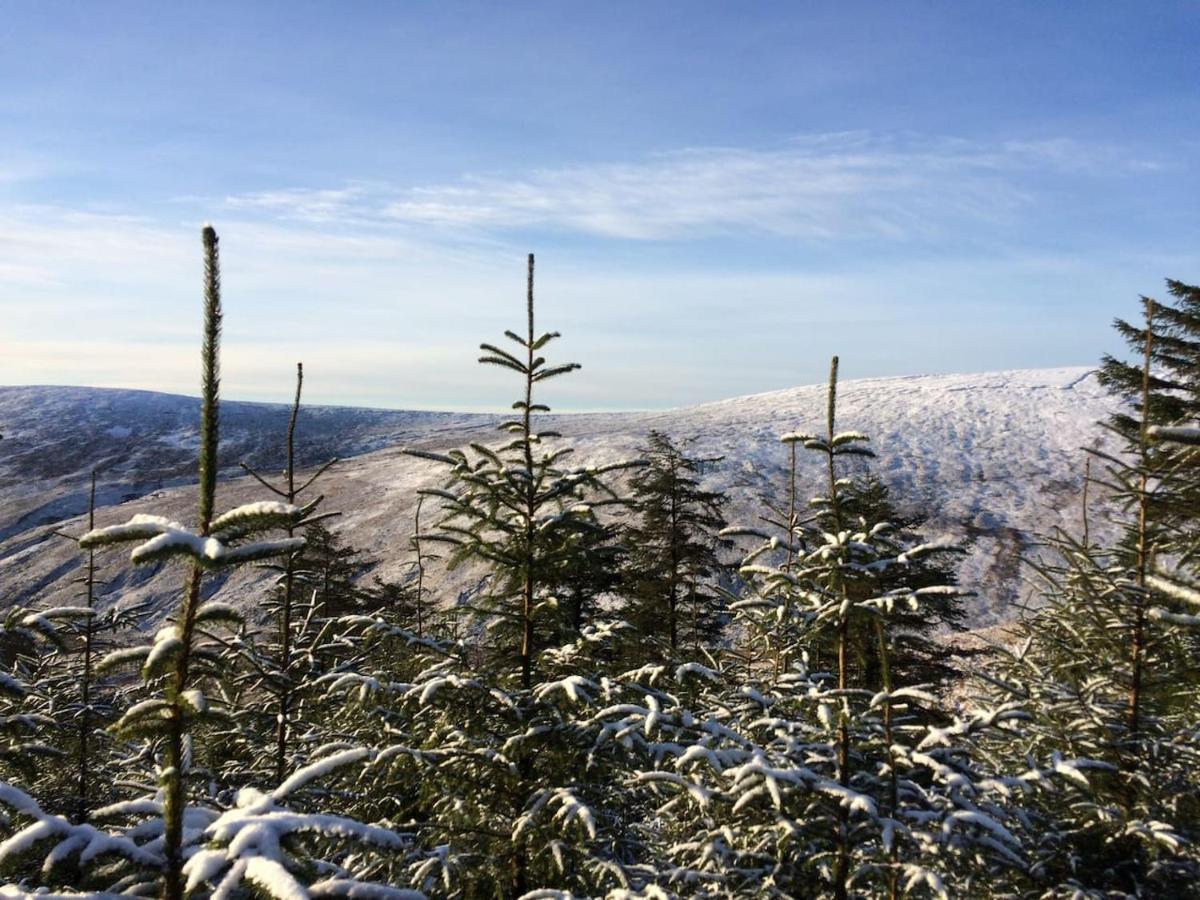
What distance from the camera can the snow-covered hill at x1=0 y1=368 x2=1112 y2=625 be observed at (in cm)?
4391

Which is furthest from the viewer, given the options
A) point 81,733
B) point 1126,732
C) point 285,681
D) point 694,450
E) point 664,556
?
point 694,450

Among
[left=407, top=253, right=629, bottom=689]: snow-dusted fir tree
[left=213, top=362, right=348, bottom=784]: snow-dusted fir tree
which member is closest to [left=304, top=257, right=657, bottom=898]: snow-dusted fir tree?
[left=407, top=253, right=629, bottom=689]: snow-dusted fir tree

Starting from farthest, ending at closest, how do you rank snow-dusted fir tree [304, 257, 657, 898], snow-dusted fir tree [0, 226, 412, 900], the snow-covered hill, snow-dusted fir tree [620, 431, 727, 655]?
Answer: the snow-covered hill < snow-dusted fir tree [620, 431, 727, 655] < snow-dusted fir tree [304, 257, 657, 898] < snow-dusted fir tree [0, 226, 412, 900]

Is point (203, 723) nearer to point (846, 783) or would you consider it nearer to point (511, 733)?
point (511, 733)

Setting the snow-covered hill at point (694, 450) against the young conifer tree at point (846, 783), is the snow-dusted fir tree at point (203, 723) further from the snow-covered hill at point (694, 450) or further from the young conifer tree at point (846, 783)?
the snow-covered hill at point (694, 450)

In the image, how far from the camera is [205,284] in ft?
9.89

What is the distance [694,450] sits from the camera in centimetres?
5609

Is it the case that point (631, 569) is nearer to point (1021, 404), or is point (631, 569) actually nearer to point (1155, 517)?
point (1155, 517)

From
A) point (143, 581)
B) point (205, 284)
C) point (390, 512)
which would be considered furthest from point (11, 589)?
point (205, 284)

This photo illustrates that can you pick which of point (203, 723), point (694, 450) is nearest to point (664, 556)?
point (203, 723)

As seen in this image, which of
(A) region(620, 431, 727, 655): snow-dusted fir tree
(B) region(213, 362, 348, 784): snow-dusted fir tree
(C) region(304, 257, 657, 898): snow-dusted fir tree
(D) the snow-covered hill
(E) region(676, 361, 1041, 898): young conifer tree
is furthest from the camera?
(D) the snow-covered hill

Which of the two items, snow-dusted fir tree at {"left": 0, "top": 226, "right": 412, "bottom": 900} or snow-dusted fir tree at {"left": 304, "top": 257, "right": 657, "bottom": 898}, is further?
snow-dusted fir tree at {"left": 304, "top": 257, "right": 657, "bottom": 898}

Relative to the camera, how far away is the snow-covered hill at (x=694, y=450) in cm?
4391

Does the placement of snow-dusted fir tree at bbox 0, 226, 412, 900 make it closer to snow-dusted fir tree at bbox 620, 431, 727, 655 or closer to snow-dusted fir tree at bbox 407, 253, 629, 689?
snow-dusted fir tree at bbox 407, 253, 629, 689
